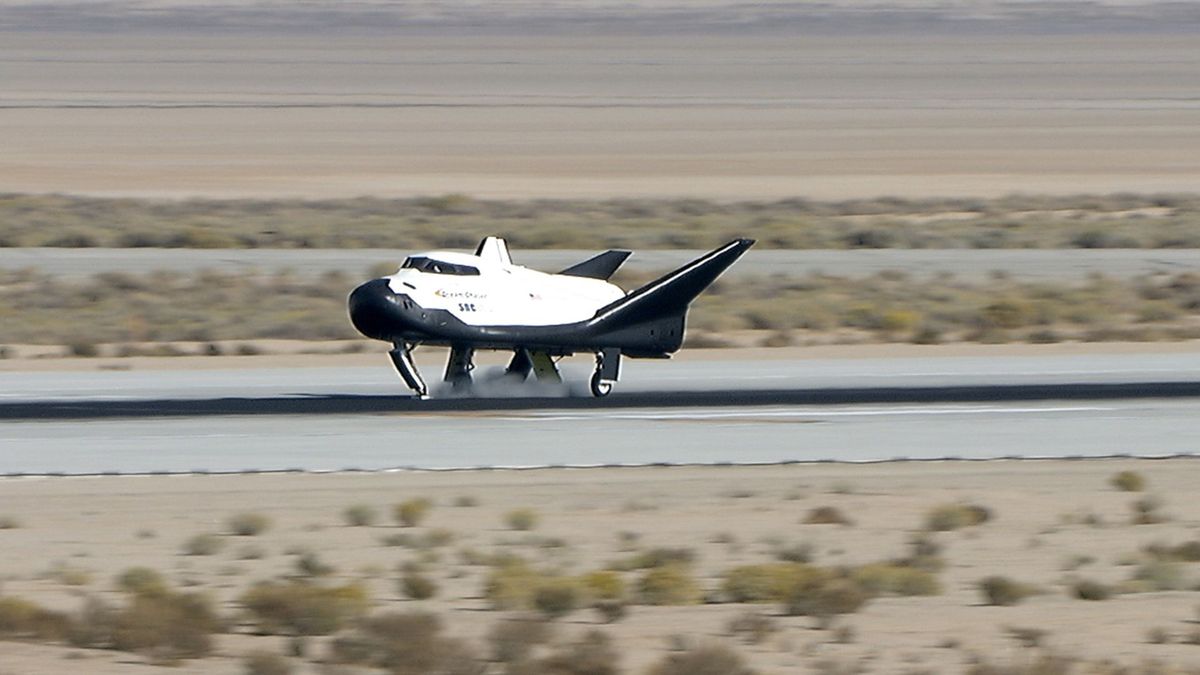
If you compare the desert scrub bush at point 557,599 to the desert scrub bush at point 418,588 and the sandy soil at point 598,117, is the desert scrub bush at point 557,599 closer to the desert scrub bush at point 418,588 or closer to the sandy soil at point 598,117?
the desert scrub bush at point 418,588

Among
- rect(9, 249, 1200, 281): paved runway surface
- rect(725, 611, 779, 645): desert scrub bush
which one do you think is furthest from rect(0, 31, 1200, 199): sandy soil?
rect(725, 611, 779, 645): desert scrub bush

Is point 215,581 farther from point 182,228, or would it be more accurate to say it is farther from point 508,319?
point 182,228

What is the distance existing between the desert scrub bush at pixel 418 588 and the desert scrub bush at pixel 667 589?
4.82 ft

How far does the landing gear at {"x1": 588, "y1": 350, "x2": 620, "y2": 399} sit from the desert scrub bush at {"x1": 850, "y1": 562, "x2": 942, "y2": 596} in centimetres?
1102

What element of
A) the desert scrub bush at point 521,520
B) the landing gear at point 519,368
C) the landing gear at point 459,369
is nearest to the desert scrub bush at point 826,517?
the desert scrub bush at point 521,520

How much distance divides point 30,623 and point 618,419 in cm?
1281

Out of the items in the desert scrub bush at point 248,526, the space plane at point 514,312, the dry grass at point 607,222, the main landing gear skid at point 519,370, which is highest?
the dry grass at point 607,222

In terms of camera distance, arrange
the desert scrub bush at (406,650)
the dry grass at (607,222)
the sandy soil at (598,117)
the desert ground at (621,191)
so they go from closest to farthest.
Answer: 1. the desert scrub bush at (406,650)
2. the desert ground at (621,191)
3. the dry grass at (607,222)
4. the sandy soil at (598,117)

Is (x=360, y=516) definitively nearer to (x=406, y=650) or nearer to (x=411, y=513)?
(x=411, y=513)

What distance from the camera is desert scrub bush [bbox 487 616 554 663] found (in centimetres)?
1180

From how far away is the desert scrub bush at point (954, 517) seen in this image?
1788 cm

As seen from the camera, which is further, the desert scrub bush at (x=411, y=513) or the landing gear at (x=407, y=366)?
the landing gear at (x=407, y=366)

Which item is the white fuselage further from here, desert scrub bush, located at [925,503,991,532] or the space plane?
desert scrub bush, located at [925,503,991,532]

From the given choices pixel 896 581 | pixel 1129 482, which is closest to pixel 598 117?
pixel 1129 482
